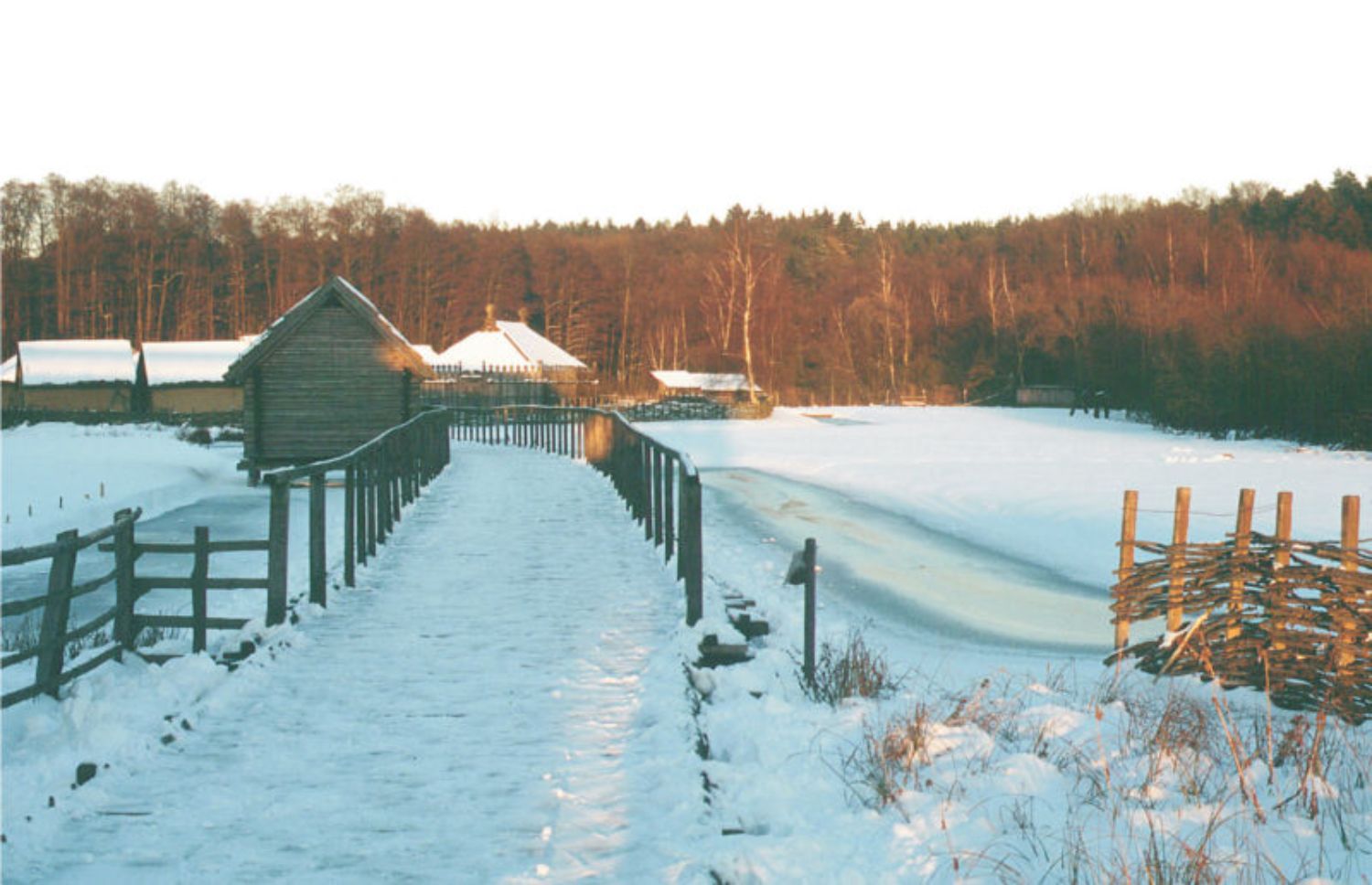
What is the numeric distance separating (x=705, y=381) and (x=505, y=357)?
24.9 m

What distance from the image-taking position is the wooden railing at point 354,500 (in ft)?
29.5

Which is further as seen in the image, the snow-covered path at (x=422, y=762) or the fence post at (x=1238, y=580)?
the fence post at (x=1238, y=580)

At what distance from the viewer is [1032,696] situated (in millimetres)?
8852

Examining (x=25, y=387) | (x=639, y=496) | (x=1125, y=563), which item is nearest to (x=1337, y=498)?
(x=1125, y=563)

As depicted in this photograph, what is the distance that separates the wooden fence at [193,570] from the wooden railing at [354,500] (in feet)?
0.04

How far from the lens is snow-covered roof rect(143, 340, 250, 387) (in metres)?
61.4

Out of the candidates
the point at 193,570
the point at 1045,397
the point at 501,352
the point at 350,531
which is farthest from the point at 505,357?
the point at 193,570

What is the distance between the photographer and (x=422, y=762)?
5.96 metres

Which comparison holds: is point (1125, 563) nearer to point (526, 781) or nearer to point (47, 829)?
point (526, 781)

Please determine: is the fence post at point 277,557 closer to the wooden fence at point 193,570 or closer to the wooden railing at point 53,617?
the wooden fence at point 193,570

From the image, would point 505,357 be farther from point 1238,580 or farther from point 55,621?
point 55,621

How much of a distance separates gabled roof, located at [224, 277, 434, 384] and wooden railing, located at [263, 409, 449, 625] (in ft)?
20.2

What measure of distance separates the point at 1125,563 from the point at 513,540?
684 cm

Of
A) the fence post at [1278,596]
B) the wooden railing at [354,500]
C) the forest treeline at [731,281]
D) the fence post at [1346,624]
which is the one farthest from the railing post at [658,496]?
the forest treeline at [731,281]
